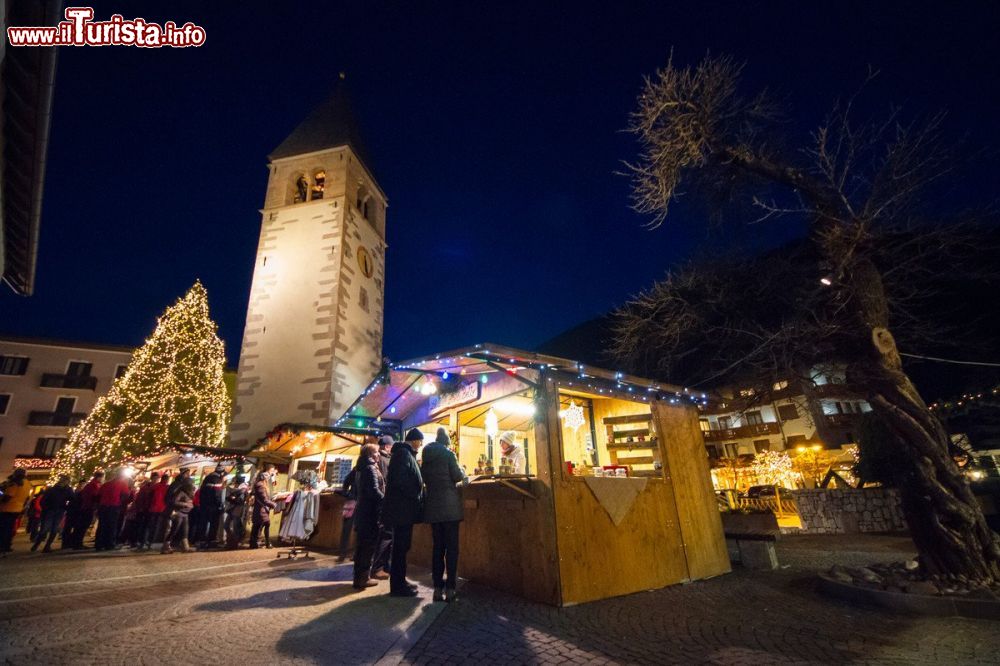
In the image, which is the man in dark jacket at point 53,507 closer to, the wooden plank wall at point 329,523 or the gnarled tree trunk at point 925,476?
the wooden plank wall at point 329,523

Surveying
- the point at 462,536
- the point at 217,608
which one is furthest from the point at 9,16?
the point at 462,536

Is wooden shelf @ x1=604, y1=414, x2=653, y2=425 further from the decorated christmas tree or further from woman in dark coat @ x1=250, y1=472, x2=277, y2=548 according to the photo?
the decorated christmas tree

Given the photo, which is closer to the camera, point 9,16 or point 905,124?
point 9,16

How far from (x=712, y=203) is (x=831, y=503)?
12.2 meters

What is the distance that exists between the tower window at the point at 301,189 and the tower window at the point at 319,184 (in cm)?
32

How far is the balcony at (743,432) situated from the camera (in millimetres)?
36188

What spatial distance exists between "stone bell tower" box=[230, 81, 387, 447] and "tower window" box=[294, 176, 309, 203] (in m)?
0.05

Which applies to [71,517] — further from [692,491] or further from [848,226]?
[848,226]

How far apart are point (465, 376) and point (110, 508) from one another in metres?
9.85

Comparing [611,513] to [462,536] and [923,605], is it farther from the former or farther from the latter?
[923,605]

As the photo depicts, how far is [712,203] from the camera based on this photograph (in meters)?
8.51

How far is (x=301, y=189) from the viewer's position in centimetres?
1989

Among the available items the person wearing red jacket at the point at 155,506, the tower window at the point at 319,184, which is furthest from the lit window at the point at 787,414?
the person wearing red jacket at the point at 155,506

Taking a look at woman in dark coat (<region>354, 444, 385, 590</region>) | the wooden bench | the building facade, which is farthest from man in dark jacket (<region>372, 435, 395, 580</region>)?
the building facade
